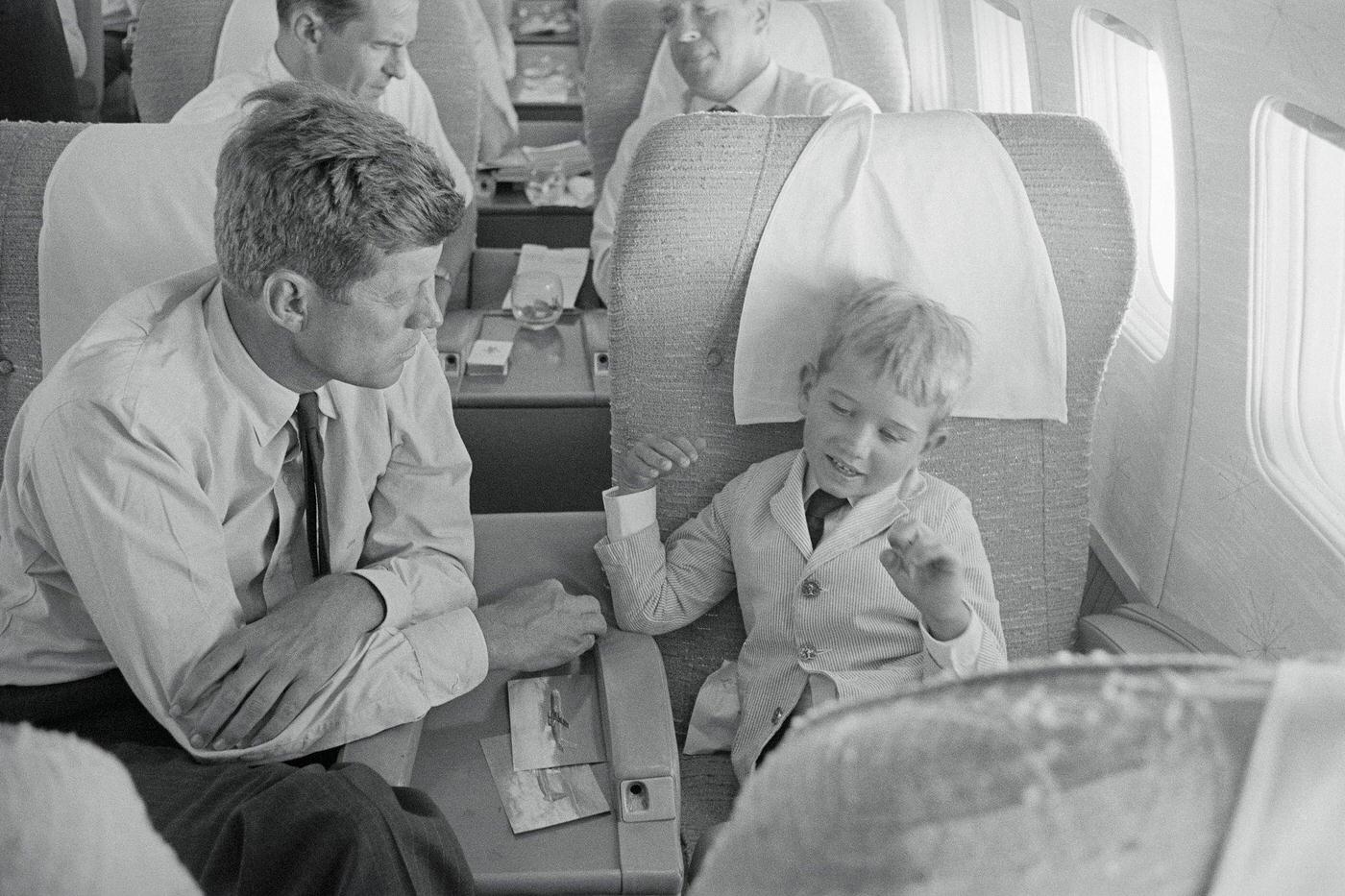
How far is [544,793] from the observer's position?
158 centimetres

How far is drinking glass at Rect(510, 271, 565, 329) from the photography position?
3.31 metres

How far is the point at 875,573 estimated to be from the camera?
182 centimetres

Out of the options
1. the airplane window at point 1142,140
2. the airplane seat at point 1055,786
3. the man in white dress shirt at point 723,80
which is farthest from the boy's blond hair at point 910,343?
the man in white dress shirt at point 723,80

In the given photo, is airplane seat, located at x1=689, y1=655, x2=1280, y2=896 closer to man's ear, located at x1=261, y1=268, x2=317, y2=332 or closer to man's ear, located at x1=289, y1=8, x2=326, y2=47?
man's ear, located at x1=261, y1=268, x2=317, y2=332

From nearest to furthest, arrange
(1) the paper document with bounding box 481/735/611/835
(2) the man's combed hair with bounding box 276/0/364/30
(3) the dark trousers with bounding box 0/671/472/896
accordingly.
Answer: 1. (3) the dark trousers with bounding box 0/671/472/896
2. (1) the paper document with bounding box 481/735/611/835
3. (2) the man's combed hair with bounding box 276/0/364/30

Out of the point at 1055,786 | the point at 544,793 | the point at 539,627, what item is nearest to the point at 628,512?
the point at 539,627

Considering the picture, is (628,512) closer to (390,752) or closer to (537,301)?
(390,752)

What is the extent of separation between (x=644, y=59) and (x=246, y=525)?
233cm

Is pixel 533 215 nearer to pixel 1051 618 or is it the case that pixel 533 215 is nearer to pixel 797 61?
pixel 797 61

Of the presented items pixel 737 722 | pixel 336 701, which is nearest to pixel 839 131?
pixel 737 722

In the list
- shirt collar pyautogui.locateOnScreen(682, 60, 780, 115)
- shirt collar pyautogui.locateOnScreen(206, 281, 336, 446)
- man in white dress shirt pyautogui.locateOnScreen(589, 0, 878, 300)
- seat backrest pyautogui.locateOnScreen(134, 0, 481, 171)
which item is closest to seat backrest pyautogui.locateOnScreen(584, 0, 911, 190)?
man in white dress shirt pyautogui.locateOnScreen(589, 0, 878, 300)

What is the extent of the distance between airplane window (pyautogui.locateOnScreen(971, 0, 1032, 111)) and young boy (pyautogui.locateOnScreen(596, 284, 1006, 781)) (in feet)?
7.46

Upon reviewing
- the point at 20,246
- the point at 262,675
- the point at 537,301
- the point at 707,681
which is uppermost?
the point at 20,246

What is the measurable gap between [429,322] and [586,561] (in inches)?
21.4
